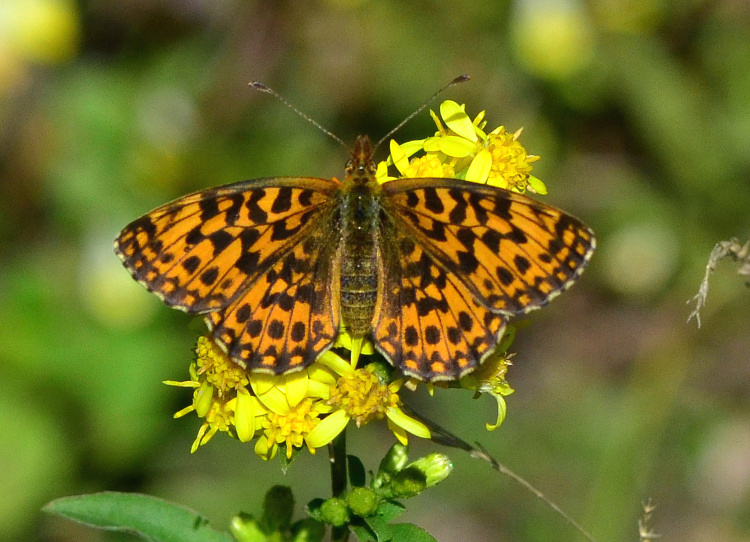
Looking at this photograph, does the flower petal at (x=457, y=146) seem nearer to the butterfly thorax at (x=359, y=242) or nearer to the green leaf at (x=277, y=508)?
the butterfly thorax at (x=359, y=242)

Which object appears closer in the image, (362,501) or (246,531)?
(362,501)

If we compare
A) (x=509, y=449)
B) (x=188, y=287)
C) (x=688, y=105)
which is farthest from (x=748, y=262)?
(x=688, y=105)

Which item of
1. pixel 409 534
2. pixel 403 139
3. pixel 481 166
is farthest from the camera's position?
pixel 403 139

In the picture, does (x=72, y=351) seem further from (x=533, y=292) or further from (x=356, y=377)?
(x=533, y=292)

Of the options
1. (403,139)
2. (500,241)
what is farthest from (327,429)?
(403,139)

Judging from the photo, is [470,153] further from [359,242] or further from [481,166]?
[359,242]

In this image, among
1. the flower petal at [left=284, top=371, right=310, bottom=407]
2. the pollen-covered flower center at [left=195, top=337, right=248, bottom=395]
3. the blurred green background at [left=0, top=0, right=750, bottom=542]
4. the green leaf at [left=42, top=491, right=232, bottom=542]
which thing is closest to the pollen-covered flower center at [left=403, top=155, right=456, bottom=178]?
the flower petal at [left=284, top=371, right=310, bottom=407]

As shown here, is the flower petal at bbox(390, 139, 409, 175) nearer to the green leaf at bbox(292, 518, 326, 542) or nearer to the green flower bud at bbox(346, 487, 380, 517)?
the green flower bud at bbox(346, 487, 380, 517)
